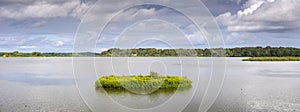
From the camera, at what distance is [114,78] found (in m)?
27.6

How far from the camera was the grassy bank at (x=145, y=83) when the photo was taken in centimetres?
2545

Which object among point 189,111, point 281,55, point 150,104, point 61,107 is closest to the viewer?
point 189,111

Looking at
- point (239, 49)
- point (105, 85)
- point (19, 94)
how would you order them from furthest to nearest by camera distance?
point (239, 49) < point (105, 85) < point (19, 94)

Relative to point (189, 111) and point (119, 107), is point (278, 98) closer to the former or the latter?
point (189, 111)

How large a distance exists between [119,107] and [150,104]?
7.33 ft

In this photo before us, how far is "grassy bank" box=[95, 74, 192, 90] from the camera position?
25453 millimetres

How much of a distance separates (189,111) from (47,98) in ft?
34.3

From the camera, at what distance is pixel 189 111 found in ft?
56.8

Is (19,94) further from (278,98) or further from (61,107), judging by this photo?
(278,98)

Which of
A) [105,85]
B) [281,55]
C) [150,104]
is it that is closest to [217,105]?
[150,104]

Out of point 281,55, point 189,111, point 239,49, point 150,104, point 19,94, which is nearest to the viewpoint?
point 189,111

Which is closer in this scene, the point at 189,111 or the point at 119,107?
the point at 189,111

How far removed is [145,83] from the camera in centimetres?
2548

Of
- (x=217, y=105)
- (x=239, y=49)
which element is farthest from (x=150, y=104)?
(x=239, y=49)
